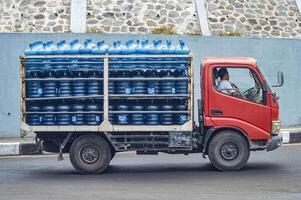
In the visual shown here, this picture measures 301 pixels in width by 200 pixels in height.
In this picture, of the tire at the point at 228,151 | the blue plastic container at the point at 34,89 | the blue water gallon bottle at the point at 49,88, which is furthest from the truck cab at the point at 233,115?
the blue plastic container at the point at 34,89

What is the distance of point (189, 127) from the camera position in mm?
11547

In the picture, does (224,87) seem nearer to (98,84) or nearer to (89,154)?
(98,84)

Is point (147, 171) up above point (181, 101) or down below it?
below

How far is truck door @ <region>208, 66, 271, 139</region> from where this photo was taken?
38.5 feet

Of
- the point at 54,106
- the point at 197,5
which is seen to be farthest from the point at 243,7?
the point at 54,106

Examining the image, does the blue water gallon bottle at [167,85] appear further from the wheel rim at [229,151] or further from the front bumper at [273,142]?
the front bumper at [273,142]

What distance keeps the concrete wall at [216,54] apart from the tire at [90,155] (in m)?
5.38

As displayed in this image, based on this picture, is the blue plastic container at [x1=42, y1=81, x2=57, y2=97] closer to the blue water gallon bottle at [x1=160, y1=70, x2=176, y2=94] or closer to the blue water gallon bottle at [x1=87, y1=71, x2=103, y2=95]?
the blue water gallon bottle at [x1=87, y1=71, x2=103, y2=95]

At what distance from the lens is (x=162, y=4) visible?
20.2 metres

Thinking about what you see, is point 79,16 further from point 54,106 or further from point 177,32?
point 54,106

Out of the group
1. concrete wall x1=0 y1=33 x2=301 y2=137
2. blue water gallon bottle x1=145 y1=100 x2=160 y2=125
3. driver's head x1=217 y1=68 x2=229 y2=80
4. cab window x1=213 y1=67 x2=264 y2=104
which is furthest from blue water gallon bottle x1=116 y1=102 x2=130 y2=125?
concrete wall x1=0 y1=33 x2=301 y2=137

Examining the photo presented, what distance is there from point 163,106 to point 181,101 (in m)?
0.32

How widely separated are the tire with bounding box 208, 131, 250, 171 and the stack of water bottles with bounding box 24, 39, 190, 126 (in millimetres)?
719

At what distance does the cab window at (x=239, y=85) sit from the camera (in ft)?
38.8
